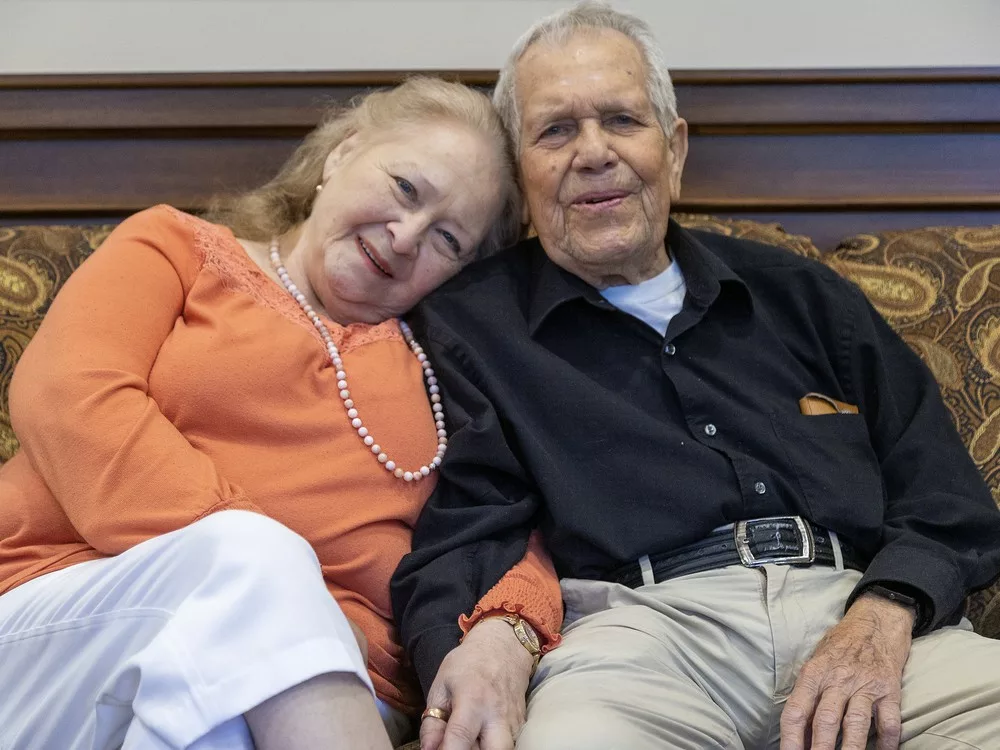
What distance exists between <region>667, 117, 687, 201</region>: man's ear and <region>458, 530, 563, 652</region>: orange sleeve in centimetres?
73

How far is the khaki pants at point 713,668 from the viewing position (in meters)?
1.15

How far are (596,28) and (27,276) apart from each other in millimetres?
1077

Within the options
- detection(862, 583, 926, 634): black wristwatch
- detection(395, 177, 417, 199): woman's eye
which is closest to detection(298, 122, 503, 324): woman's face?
detection(395, 177, 417, 199): woman's eye

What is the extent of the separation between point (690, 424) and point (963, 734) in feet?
1.86

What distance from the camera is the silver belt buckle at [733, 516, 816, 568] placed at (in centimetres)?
144

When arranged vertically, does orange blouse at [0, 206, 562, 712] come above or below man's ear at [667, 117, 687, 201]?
below

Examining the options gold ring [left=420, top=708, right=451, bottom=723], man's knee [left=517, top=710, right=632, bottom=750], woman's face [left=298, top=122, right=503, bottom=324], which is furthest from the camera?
woman's face [left=298, top=122, right=503, bottom=324]

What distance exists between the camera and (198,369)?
1396 mm

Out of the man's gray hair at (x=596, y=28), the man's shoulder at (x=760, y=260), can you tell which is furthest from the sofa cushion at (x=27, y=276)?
the man's shoulder at (x=760, y=260)

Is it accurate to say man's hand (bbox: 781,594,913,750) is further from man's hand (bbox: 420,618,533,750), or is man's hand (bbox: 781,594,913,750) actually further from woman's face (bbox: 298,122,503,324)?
woman's face (bbox: 298,122,503,324)

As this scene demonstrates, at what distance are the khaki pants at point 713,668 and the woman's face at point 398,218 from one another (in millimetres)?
560

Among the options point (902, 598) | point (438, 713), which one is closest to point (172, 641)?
point (438, 713)

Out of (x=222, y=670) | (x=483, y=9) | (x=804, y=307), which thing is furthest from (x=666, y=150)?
(x=222, y=670)

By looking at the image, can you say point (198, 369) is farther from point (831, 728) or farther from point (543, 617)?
point (831, 728)
